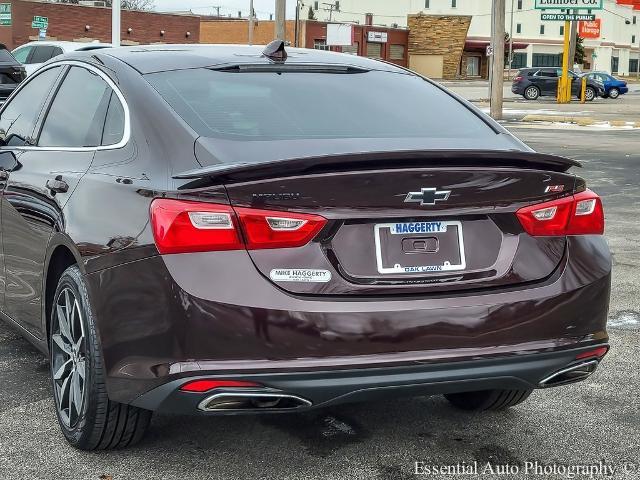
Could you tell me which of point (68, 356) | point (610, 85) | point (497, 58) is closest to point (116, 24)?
point (497, 58)

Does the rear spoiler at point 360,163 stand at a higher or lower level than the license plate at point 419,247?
higher

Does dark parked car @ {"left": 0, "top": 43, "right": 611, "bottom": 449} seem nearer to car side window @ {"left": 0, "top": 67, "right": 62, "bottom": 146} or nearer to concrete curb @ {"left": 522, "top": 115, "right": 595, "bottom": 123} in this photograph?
car side window @ {"left": 0, "top": 67, "right": 62, "bottom": 146}

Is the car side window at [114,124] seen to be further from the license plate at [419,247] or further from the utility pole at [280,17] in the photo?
the utility pole at [280,17]

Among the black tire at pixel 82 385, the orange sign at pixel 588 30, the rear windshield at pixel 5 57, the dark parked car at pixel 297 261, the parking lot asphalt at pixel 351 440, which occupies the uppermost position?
the orange sign at pixel 588 30

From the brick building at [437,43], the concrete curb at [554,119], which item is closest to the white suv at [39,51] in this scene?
the concrete curb at [554,119]

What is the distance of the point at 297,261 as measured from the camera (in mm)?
3320

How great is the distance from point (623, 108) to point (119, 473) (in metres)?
39.3

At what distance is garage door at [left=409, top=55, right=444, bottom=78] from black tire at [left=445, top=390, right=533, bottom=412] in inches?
3337

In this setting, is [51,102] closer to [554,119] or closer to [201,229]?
[201,229]

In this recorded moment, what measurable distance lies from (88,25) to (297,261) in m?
54.2

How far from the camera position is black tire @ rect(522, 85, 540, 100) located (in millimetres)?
49869

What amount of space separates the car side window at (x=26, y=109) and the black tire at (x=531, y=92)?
46.5m

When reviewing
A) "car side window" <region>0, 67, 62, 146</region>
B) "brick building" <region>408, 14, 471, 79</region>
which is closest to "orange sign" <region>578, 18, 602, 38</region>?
"brick building" <region>408, 14, 471, 79</region>

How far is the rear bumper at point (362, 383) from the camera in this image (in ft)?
10.8
